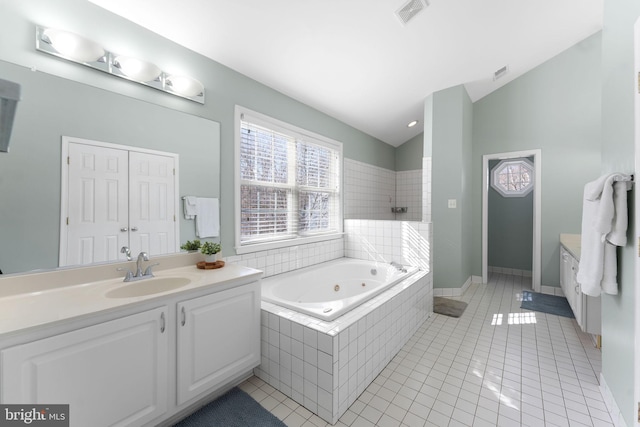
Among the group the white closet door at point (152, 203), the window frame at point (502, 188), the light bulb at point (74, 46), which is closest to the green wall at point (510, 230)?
the window frame at point (502, 188)

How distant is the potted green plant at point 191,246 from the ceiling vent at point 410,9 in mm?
2410

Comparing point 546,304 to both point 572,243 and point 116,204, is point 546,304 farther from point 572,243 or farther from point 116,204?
point 116,204

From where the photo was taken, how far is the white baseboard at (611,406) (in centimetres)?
138

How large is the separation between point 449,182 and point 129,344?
141 inches

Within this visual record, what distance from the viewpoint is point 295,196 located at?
307 cm

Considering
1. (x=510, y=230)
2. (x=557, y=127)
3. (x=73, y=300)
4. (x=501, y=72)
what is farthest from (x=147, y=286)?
(x=510, y=230)

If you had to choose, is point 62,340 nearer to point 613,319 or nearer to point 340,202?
point 613,319

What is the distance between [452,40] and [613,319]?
100 inches

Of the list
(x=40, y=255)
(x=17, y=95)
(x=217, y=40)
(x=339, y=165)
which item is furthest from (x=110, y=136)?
(x=339, y=165)

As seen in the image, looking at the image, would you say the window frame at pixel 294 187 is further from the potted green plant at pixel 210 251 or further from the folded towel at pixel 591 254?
the folded towel at pixel 591 254

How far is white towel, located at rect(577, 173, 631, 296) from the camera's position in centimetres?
131

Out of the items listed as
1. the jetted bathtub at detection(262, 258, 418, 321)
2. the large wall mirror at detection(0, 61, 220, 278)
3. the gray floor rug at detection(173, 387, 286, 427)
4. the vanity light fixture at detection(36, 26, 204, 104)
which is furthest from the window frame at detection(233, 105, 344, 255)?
the gray floor rug at detection(173, 387, 286, 427)

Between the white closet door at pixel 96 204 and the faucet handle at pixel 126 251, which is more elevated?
the white closet door at pixel 96 204

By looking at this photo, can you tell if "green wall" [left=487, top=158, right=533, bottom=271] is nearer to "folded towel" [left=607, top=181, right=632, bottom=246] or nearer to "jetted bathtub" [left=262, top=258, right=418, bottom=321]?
"jetted bathtub" [left=262, top=258, right=418, bottom=321]
